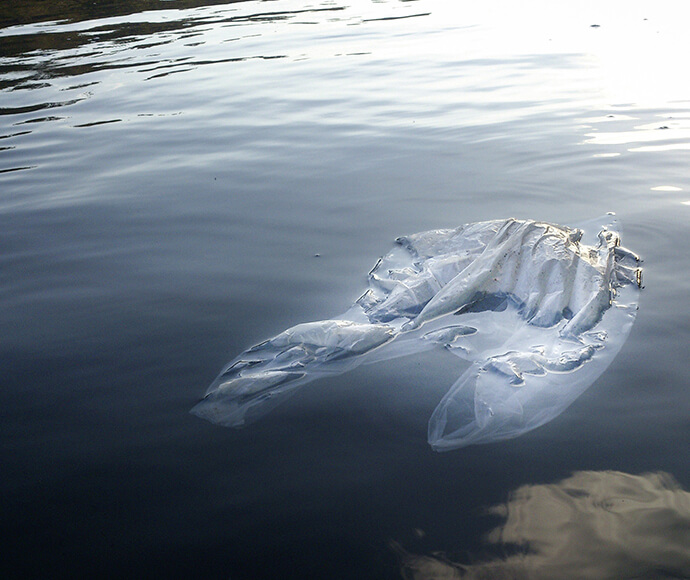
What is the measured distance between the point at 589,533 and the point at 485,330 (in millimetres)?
1120

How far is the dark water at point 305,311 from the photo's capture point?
6.40 feet

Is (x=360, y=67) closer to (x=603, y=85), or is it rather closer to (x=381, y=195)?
(x=603, y=85)

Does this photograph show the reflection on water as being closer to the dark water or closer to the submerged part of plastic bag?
the dark water

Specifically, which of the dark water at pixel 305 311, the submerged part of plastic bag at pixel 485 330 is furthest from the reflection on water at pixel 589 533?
the submerged part of plastic bag at pixel 485 330

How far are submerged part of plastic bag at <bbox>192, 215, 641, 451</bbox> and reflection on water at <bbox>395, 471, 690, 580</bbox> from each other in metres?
0.33

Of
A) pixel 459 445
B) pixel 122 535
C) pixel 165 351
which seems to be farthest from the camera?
pixel 165 351

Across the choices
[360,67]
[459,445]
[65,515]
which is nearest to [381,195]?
[459,445]

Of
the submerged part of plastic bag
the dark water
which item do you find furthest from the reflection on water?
the submerged part of plastic bag

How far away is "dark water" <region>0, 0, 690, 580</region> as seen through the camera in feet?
6.40

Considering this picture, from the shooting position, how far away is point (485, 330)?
289 cm

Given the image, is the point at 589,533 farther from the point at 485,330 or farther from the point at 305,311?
the point at 305,311

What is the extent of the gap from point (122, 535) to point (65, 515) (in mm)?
233

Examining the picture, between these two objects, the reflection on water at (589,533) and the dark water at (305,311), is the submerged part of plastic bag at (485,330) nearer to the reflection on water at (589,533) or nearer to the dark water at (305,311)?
the dark water at (305,311)

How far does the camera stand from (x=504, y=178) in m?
4.77
